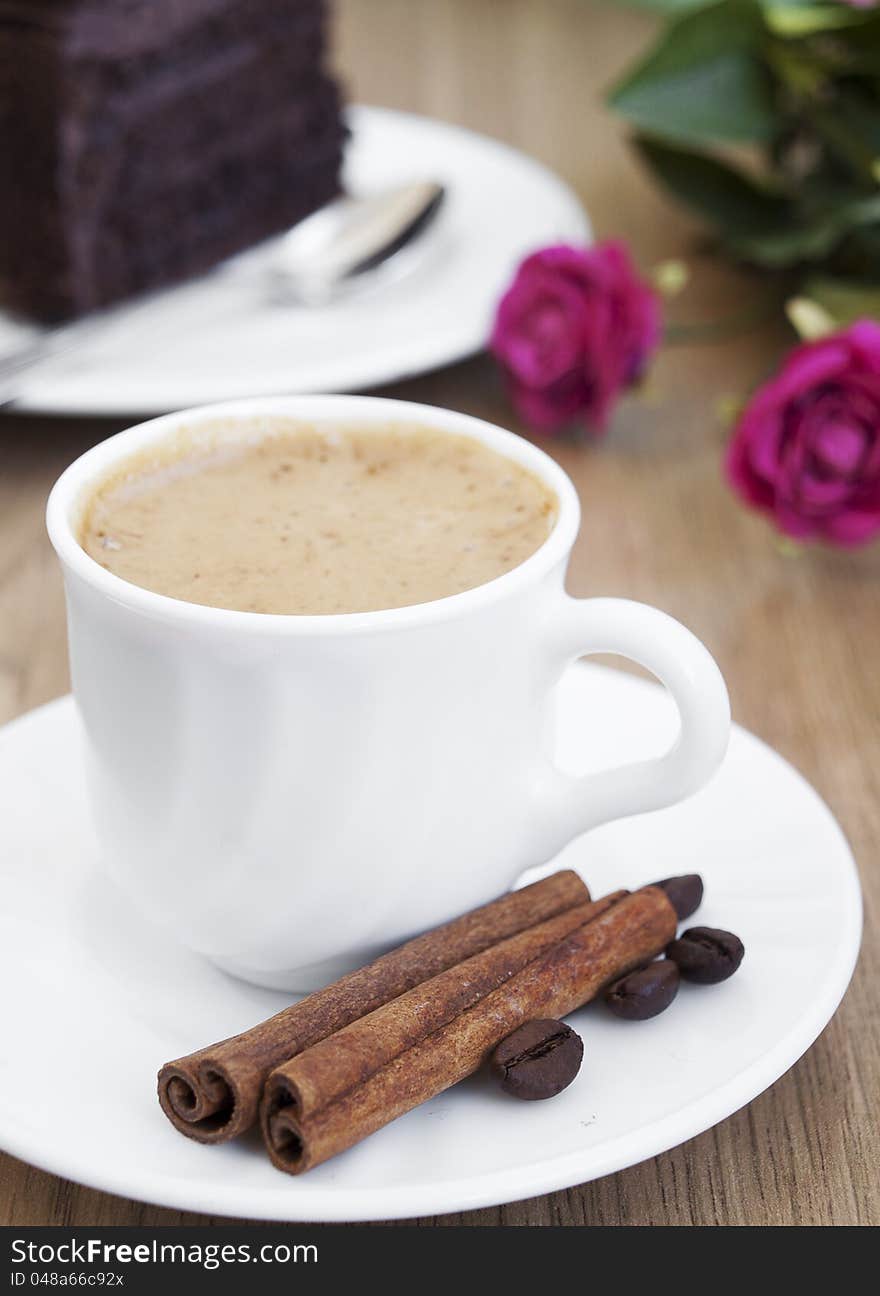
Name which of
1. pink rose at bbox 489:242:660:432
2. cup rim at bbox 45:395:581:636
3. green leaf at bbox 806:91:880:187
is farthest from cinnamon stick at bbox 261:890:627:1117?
green leaf at bbox 806:91:880:187

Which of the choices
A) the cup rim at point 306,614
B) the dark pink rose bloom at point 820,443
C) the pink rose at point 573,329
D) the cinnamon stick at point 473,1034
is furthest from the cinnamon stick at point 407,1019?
the pink rose at point 573,329

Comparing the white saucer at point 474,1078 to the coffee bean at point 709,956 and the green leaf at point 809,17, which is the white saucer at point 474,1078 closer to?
the coffee bean at point 709,956

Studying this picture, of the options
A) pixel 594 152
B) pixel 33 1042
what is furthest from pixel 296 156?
pixel 33 1042

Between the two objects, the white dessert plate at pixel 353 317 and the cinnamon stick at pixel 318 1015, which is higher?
the cinnamon stick at pixel 318 1015

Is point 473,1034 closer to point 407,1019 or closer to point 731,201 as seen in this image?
point 407,1019

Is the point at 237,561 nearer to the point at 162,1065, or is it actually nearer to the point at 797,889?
the point at 162,1065

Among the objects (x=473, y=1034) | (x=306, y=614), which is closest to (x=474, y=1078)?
(x=473, y=1034)
